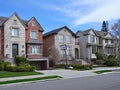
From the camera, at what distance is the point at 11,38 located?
4259 centimetres

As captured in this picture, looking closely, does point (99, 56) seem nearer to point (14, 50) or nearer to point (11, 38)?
point (14, 50)

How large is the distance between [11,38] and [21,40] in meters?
1.91

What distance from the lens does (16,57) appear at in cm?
4125

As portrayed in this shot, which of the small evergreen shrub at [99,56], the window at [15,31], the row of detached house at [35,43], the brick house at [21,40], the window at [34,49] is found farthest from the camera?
the small evergreen shrub at [99,56]

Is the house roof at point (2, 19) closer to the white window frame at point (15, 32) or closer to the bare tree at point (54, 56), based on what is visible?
the white window frame at point (15, 32)

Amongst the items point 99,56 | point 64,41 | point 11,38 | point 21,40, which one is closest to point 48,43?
point 64,41

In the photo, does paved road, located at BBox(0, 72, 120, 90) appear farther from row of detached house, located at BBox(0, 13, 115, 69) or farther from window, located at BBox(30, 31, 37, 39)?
window, located at BBox(30, 31, 37, 39)

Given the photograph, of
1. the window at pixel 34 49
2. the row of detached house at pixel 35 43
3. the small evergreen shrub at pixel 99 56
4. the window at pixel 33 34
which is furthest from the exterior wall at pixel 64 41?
the small evergreen shrub at pixel 99 56

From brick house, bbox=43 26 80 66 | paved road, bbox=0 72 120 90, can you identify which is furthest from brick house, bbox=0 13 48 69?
paved road, bbox=0 72 120 90

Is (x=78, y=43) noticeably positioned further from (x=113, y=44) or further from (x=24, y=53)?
(x=24, y=53)

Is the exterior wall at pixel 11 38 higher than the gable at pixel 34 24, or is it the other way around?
the gable at pixel 34 24

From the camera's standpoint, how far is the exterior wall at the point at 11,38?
42125 mm

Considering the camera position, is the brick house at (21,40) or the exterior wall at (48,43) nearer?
the brick house at (21,40)

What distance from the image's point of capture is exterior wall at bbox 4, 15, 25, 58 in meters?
42.1
